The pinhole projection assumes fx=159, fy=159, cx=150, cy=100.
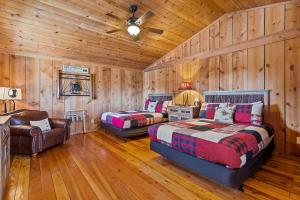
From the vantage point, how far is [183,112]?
416 centimetres

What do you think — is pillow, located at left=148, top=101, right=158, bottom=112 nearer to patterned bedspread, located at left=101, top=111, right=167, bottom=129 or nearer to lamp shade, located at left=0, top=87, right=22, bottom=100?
patterned bedspread, located at left=101, top=111, right=167, bottom=129

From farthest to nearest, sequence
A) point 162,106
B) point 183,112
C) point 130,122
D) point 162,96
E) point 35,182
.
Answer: point 162,96 < point 162,106 < point 183,112 < point 130,122 < point 35,182

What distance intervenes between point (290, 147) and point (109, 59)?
4993 millimetres

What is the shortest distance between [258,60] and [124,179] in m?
3.51

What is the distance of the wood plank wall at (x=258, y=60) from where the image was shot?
3.00 m

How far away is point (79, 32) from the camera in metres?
3.58

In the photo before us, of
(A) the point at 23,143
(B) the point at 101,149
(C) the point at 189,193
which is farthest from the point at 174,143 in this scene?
(A) the point at 23,143

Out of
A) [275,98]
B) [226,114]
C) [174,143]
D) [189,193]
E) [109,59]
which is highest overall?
[109,59]

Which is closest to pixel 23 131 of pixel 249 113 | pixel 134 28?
pixel 134 28

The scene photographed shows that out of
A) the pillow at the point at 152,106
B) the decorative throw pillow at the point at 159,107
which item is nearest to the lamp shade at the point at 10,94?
the pillow at the point at 152,106

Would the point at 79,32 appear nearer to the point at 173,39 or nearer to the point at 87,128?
the point at 173,39

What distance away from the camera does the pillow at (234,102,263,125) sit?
2898mm

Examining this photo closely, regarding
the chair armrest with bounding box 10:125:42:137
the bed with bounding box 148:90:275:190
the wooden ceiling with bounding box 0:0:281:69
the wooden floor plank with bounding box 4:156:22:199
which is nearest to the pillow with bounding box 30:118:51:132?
the chair armrest with bounding box 10:125:42:137

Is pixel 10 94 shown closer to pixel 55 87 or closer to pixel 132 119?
pixel 55 87
